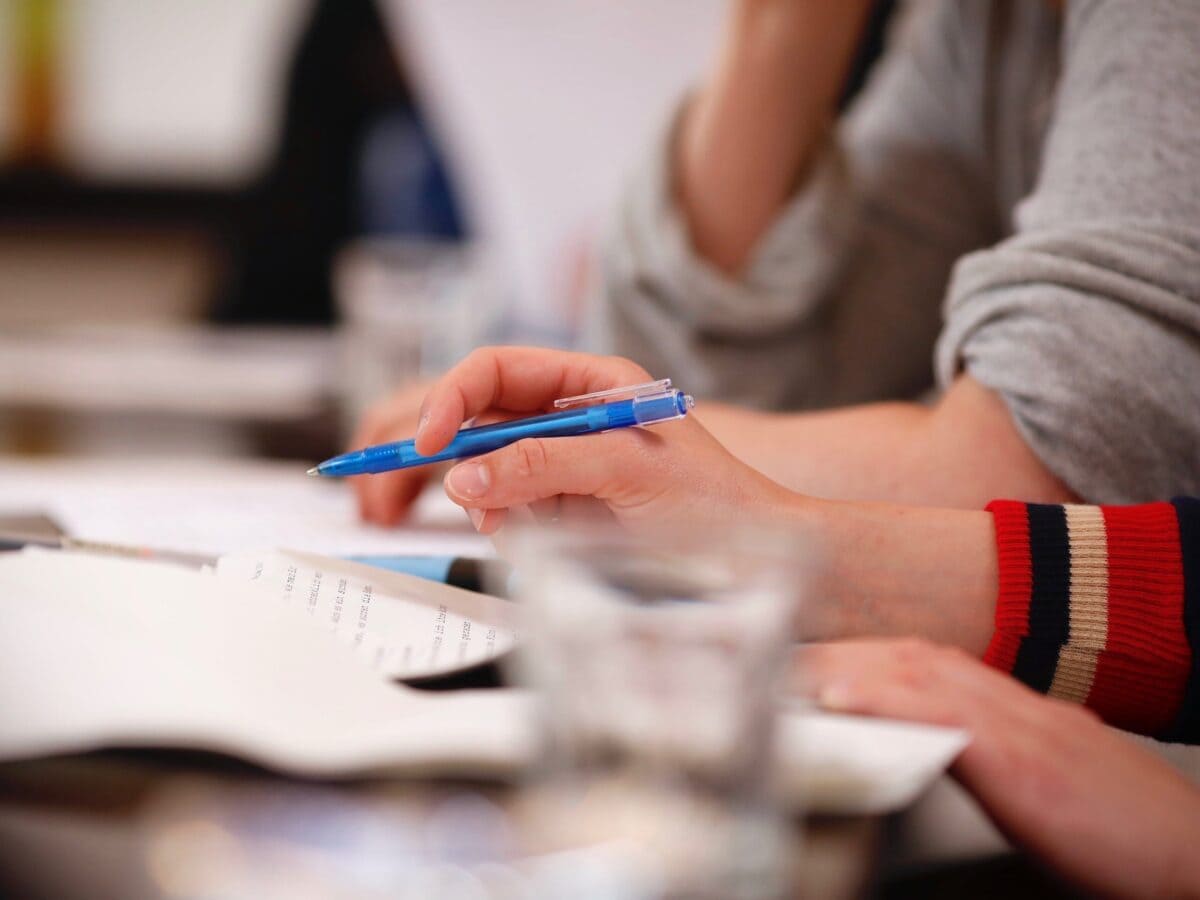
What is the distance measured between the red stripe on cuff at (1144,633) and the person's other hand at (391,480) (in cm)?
35

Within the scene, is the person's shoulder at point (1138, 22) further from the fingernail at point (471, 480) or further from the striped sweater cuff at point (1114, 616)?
the fingernail at point (471, 480)

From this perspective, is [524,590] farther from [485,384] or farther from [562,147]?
[562,147]

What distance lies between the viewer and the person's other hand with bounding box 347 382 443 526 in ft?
2.06

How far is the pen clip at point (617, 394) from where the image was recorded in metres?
0.43

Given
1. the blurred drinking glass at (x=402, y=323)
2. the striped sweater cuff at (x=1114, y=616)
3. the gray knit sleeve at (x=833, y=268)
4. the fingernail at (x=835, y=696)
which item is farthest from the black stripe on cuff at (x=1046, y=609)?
the blurred drinking glass at (x=402, y=323)

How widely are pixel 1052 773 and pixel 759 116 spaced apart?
2.00 ft

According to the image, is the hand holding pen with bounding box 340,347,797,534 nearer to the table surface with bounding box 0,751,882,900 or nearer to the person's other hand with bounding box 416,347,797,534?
the person's other hand with bounding box 416,347,797,534

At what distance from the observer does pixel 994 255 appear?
20.9 inches

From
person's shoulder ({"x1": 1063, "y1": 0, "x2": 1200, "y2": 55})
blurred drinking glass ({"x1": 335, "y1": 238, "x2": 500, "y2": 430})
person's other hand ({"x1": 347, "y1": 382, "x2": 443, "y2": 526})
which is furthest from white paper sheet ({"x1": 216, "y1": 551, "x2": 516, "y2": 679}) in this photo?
blurred drinking glass ({"x1": 335, "y1": 238, "x2": 500, "y2": 430})

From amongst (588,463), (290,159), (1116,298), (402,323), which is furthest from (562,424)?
(290,159)

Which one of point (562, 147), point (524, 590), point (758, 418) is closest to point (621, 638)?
point (524, 590)

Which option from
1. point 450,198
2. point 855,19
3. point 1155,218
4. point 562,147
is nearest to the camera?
point 1155,218

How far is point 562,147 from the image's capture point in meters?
2.09

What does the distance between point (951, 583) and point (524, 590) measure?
0.74 ft
